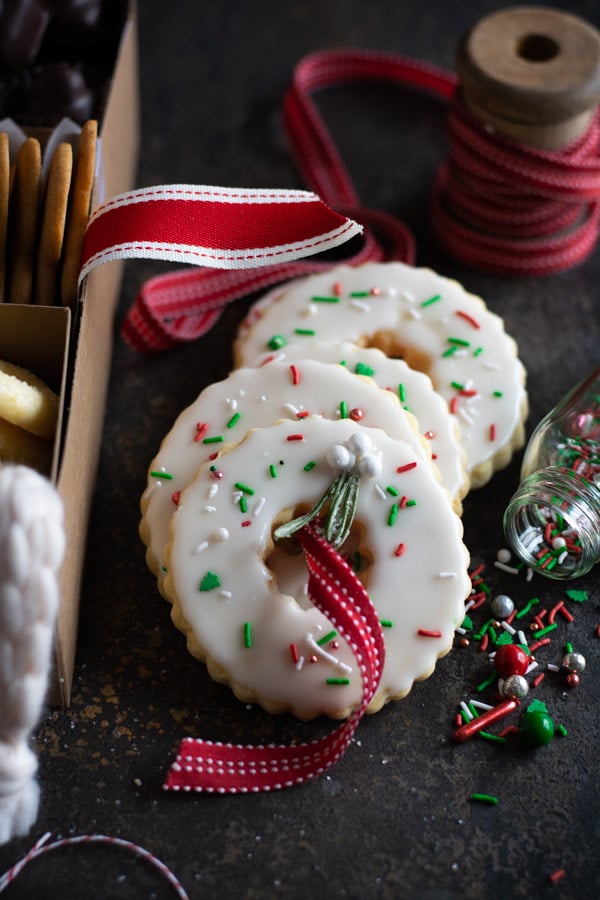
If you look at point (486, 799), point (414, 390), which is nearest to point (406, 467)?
point (414, 390)

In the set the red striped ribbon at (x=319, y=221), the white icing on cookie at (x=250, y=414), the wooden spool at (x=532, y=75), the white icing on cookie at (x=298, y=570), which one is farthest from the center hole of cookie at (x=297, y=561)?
the wooden spool at (x=532, y=75)

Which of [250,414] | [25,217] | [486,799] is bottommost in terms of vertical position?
[486,799]

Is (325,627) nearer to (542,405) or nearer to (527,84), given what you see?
(542,405)

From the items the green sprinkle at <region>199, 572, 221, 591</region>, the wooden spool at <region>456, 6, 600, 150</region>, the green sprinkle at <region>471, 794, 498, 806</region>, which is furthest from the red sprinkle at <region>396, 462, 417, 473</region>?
the wooden spool at <region>456, 6, 600, 150</region>

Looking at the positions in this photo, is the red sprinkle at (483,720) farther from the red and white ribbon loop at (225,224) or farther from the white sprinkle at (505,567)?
the red and white ribbon loop at (225,224)

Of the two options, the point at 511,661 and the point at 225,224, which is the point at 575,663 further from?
the point at 225,224

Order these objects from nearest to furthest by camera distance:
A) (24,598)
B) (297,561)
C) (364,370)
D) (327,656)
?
(24,598) → (327,656) → (297,561) → (364,370)
